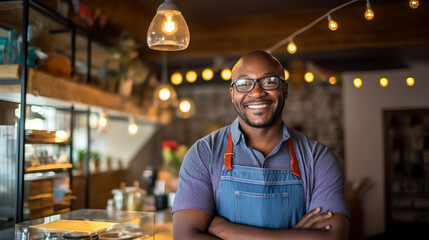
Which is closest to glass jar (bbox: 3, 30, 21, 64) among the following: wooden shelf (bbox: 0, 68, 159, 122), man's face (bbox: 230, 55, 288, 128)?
wooden shelf (bbox: 0, 68, 159, 122)

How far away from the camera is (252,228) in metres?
1.82

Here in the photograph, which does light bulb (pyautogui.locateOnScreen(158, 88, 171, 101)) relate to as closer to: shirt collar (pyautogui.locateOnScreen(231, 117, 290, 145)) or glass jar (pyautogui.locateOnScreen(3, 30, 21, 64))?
glass jar (pyautogui.locateOnScreen(3, 30, 21, 64))

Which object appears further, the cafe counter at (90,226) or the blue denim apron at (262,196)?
the cafe counter at (90,226)

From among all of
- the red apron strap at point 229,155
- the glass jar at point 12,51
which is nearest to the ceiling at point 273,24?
the glass jar at point 12,51

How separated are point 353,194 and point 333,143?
9.27 ft

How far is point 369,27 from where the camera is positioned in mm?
4895

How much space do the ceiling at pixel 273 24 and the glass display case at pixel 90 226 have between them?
244cm

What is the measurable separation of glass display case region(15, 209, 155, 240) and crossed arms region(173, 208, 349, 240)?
0.53 metres

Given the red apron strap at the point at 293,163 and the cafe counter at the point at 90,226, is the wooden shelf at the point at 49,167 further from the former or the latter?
the red apron strap at the point at 293,163

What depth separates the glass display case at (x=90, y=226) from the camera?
6.86ft

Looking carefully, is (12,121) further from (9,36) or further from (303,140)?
(303,140)

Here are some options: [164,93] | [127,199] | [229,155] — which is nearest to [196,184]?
[229,155]

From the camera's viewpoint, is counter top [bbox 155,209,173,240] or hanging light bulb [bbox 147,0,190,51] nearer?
hanging light bulb [bbox 147,0,190,51]

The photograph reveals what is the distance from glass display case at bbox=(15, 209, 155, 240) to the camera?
2090 millimetres
